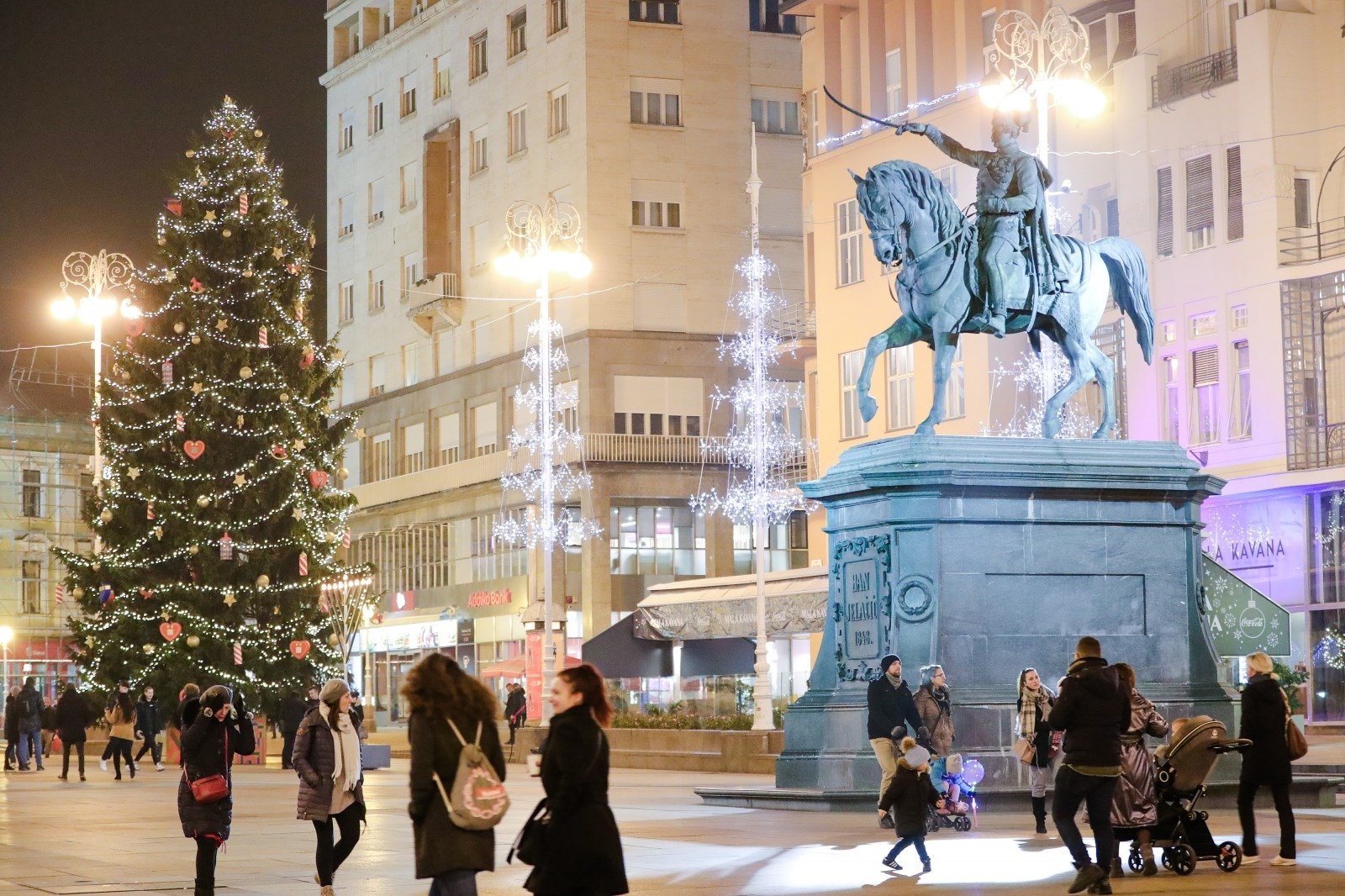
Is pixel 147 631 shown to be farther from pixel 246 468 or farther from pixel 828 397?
pixel 828 397

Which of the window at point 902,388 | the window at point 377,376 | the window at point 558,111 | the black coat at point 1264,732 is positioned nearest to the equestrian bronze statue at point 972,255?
the black coat at point 1264,732

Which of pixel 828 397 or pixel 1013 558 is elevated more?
pixel 828 397

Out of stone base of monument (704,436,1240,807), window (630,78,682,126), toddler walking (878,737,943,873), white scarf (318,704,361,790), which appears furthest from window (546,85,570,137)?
white scarf (318,704,361,790)

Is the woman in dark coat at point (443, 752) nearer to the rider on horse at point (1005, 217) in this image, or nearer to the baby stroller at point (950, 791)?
the baby stroller at point (950, 791)

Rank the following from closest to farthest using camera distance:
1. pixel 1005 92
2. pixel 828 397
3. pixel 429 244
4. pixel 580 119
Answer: pixel 1005 92 → pixel 828 397 → pixel 580 119 → pixel 429 244

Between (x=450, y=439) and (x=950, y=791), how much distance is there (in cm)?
5709

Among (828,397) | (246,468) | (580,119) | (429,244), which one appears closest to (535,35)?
(580,119)

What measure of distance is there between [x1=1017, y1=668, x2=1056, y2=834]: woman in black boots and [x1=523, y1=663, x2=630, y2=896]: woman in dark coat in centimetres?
909

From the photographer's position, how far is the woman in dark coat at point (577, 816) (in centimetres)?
923

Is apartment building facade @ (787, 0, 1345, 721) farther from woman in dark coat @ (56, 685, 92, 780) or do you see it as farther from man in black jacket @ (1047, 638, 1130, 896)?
man in black jacket @ (1047, 638, 1130, 896)

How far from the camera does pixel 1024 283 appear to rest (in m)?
22.5

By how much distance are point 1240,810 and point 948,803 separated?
139 inches

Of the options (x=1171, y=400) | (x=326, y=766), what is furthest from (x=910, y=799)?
(x=1171, y=400)

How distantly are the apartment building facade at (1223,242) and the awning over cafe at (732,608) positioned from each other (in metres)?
7.33
